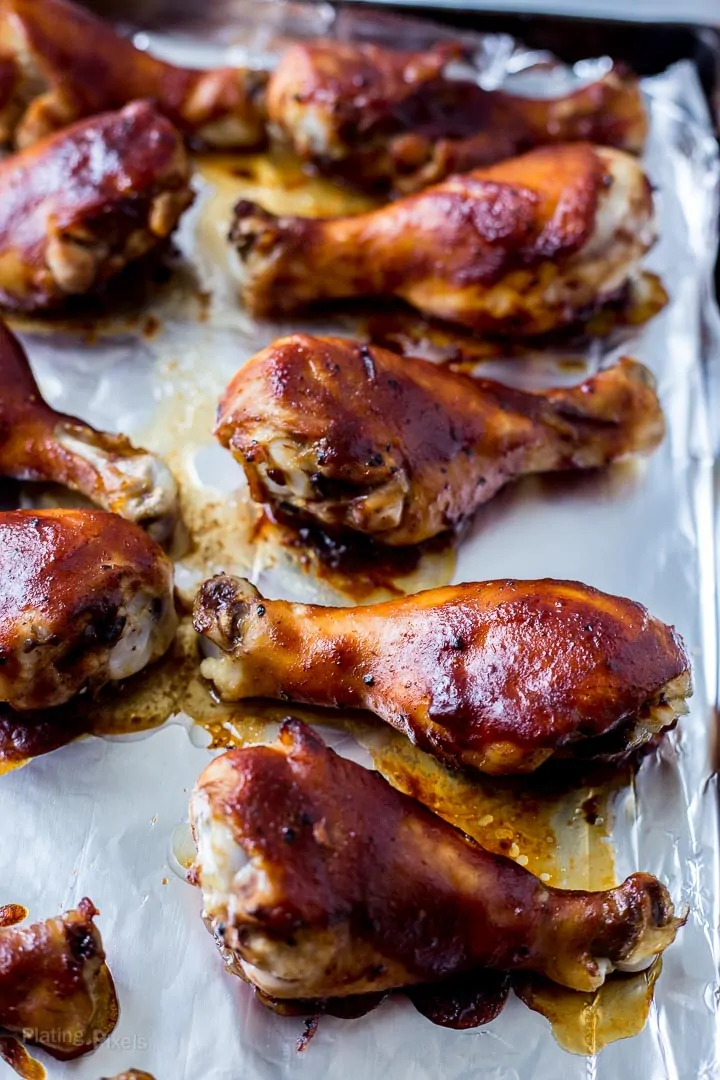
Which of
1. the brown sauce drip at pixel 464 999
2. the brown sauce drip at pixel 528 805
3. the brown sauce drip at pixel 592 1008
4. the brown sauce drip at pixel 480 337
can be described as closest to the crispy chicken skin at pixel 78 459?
the brown sauce drip at pixel 528 805

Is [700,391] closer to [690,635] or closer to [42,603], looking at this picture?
[690,635]

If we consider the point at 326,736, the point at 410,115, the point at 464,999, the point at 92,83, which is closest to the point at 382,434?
the point at 326,736

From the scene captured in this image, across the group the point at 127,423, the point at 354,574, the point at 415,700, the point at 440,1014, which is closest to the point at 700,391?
the point at 354,574

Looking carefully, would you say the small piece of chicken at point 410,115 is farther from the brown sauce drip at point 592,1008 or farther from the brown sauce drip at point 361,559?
the brown sauce drip at point 592,1008

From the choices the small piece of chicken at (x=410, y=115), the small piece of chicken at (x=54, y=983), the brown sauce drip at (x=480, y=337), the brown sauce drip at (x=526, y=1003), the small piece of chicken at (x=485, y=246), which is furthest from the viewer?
the small piece of chicken at (x=410, y=115)

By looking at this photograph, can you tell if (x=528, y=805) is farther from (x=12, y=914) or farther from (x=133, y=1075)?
(x=12, y=914)

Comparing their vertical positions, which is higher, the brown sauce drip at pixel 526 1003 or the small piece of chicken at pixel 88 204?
the small piece of chicken at pixel 88 204

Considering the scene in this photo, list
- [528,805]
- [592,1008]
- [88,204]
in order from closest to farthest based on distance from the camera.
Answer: [592,1008], [528,805], [88,204]
